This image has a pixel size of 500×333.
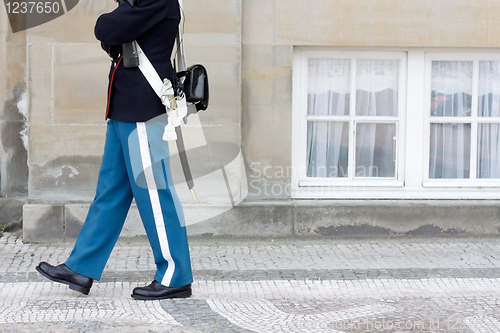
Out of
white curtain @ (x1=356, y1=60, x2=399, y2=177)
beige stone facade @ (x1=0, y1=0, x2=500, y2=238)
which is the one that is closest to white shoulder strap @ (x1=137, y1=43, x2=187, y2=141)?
beige stone facade @ (x1=0, y1=0, x2=500, y2=238)

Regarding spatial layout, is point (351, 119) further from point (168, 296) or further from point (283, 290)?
point (168, 296)

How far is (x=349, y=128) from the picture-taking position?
277 inches

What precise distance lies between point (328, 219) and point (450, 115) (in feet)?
5.25

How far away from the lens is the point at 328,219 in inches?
262

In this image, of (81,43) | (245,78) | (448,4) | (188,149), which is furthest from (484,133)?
(81,43)

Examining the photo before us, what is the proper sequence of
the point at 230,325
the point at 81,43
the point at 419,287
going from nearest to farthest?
the point at 230,325
the point at 419,287
the point at 81,43

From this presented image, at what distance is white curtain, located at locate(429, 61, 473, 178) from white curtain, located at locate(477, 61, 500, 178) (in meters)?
0.11

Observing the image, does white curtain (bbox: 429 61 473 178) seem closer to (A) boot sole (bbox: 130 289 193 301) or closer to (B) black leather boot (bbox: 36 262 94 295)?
(A) boot sole (bbox: 130 289 193 301)

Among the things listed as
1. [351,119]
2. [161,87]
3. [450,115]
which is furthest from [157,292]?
[450,115]

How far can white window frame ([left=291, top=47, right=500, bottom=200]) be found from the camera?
Answer: 689 centimetres

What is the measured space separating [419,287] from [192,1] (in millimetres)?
3143

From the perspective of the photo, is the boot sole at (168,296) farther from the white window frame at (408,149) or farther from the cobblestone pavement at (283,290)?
the white window frame at (408,149)

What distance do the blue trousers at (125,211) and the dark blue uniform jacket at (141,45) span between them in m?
0.10

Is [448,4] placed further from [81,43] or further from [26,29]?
[26,29]
